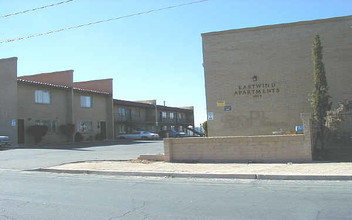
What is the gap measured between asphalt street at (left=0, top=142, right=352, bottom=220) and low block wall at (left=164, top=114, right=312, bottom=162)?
3.40 meters

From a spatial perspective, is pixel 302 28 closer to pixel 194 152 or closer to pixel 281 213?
pixel 194 152

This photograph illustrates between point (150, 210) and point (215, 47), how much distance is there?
14.8 metres

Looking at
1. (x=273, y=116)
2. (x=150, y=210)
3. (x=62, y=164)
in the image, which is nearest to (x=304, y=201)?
(x=150, y=210)

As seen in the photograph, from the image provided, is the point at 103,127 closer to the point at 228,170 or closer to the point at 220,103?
the point at 220,103

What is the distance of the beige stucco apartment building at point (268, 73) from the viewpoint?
1864 cm

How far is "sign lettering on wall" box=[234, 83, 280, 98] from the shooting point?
760 inches

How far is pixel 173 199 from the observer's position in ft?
25.3

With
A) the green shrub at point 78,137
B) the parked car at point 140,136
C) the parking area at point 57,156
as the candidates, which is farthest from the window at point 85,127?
the parking area at point 57,156

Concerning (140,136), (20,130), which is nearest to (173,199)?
(20,130)

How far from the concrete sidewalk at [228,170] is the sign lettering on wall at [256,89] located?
7.52 m

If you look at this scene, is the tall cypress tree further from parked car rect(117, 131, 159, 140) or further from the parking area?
parked car rect(117, 131, 159, 140)

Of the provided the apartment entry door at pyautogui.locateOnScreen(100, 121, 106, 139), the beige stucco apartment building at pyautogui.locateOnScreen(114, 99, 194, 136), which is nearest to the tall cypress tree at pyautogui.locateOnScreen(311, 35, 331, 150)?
the apartment entry door at pyautogui.locateOnScreen(100, 121, 106, 139)

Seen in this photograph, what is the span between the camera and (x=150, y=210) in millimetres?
6715

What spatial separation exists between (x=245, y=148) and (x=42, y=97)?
90.3 feet
